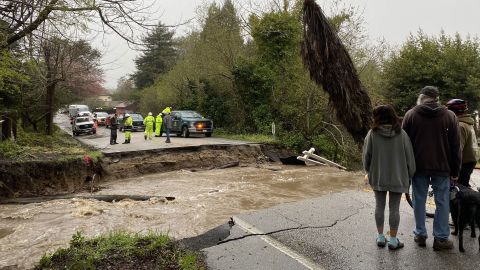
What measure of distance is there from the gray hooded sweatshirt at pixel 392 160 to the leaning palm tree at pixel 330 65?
1.99 m

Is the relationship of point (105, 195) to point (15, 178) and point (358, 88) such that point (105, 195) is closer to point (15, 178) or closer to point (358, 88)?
point (15, 178)

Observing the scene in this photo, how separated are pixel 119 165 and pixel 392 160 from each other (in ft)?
39.3

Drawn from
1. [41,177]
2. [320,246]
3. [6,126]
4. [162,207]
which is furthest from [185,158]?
[320,246]

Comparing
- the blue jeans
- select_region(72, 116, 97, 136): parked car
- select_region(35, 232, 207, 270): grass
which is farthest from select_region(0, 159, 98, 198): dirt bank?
select_region(72, 116, 97, 136): parked car

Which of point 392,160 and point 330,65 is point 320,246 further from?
point 330,65

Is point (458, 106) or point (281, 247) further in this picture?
point (458, 106)

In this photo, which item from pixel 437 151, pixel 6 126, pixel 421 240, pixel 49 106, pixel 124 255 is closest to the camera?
pixel 124 255

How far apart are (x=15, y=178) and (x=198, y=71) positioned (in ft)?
63.5

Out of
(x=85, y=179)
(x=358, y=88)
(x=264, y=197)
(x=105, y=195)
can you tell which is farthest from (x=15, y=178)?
(x=358, y=88)

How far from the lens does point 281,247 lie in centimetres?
496

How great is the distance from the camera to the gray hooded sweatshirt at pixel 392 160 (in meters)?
4.58

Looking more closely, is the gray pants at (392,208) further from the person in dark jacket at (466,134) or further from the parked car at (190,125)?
the parked car at (190,125)

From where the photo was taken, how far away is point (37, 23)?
9.41 m

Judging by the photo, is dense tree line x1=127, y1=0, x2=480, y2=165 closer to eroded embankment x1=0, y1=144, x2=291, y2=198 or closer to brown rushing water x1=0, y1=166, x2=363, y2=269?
eroded embankment x1=0, y1=144, x2=291, y2=198
